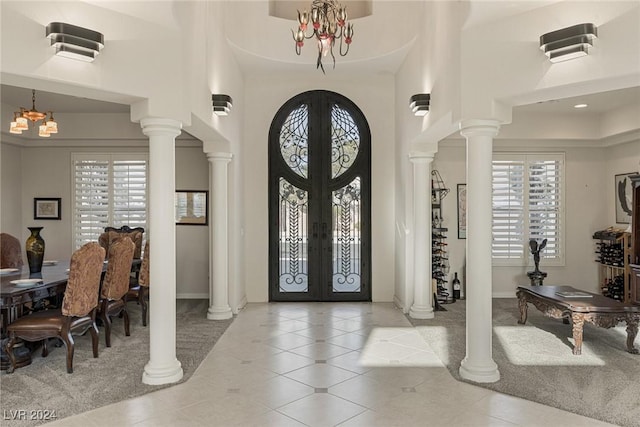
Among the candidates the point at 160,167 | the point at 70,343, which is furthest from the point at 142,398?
the point at 160,167

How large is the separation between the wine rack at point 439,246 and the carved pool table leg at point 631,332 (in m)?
2.61

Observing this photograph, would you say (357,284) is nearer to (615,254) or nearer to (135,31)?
(615,254)

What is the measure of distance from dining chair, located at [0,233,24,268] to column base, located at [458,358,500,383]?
5.72 meters

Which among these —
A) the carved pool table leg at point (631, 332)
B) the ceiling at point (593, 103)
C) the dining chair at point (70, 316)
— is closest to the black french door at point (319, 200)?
the ceiling at point (593, 103)

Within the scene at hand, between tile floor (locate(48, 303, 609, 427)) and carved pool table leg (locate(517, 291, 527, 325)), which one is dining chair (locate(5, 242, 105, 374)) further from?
carved pool table leg (locate(517, 291, 527, 325))

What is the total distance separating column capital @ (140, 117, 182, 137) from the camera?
13.3 feet

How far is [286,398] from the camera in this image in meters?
3.75

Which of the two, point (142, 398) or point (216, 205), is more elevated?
point (216, 205)

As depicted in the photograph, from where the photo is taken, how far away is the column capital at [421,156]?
6.36 m

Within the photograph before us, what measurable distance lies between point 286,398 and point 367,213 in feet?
14.3

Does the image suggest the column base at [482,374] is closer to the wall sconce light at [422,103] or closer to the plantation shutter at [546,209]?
the wall sconce light at [422,103]

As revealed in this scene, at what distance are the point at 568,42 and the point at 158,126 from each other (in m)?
3.31

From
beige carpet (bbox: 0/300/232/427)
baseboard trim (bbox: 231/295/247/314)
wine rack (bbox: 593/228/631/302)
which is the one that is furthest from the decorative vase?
wine rack (bbox: 593/228/631/302)

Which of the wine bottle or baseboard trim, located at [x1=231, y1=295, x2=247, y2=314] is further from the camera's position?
the wine bottle
